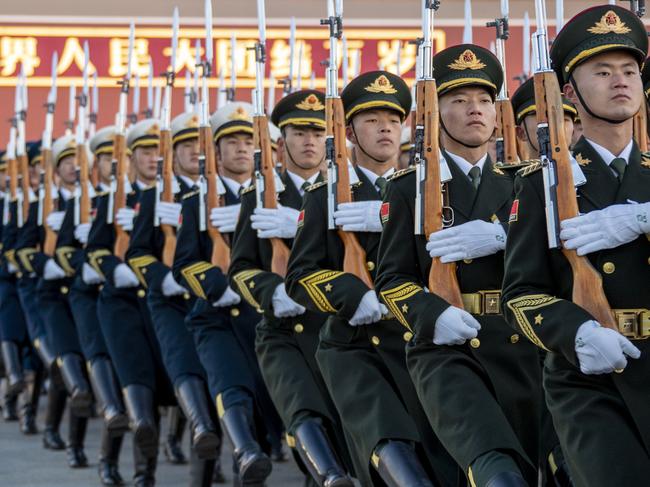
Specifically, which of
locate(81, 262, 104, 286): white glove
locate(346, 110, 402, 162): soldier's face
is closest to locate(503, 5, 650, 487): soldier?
locate(346, 110, 402, 162): soldier's face

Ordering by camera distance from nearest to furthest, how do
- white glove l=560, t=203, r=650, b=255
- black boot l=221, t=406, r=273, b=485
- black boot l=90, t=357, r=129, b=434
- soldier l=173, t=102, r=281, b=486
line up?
1. white glove l=560, t=203, r=650, b=255
2. black boot l=221, t=406, r=273, b=485
3. soldier l=173, t=102, r=281, b=486
4. black boot l=90, t=357, r=129, b=434

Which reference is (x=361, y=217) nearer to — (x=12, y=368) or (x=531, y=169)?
(x=531, y=169)

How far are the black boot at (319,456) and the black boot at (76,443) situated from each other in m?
3.36

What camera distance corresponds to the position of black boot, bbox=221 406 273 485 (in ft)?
18.9

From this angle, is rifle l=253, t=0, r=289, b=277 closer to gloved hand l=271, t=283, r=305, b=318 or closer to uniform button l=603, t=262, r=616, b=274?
gloved hand l=271, t=283, r=305, b=318

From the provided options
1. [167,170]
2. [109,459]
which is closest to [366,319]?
[109,459]

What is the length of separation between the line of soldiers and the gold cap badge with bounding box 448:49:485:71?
0.03 ft

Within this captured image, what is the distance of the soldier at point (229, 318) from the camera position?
19.7 ft

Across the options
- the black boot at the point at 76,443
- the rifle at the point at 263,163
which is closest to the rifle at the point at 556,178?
the rifle at the point at 263,163

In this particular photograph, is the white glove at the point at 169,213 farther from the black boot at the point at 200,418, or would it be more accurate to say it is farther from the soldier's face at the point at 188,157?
the black boot at the point at 200,418

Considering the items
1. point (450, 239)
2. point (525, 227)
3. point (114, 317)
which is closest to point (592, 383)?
point (525, 227)

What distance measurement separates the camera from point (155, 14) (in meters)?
13.7

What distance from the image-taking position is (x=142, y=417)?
7129mm

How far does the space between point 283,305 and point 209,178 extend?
1691 mm
